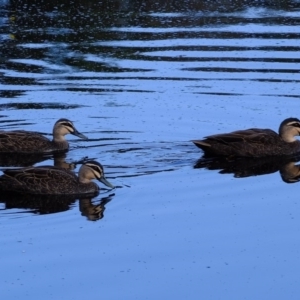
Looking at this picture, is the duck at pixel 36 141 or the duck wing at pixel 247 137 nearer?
the duck wing at pixel 247 137

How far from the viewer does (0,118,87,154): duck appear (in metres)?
15.8

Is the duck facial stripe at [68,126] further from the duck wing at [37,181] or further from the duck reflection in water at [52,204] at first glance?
the duck reflection in water at [52,204]

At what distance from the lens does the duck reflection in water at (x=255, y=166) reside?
48.4 feet

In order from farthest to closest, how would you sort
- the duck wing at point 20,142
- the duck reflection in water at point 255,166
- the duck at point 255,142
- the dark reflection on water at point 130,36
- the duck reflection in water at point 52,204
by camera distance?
the dark reflection on water at point 130,36 → the duck wing at point 20,142 → the duck at point 255,142 → the duck reflection in water at point 255,166 → the duck reflection in water at point 52,204

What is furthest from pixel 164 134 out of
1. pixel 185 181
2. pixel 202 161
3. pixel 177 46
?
pixel 177 46

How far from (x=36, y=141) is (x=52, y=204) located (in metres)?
2.59

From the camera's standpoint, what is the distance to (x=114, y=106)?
17.7 m

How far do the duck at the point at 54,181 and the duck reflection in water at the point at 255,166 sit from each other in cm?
159

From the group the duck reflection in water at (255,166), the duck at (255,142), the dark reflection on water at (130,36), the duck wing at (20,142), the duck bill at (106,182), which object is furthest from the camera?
the dark reflection on water at (130,36)

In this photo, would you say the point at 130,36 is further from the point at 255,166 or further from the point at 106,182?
the point at 106,182

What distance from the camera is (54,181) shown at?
13.8 metres

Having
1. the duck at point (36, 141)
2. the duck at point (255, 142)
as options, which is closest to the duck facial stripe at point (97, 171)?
the duck at point (255, 142)

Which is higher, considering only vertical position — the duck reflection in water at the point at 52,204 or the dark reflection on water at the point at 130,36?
the dark reflection on water at the point at 130,36

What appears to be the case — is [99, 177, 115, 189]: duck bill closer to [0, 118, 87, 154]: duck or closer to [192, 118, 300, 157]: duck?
[192, 118, 300, 157]: duck
